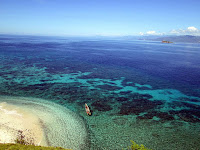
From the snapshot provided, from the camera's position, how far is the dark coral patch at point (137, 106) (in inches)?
1568

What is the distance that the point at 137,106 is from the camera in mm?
42844

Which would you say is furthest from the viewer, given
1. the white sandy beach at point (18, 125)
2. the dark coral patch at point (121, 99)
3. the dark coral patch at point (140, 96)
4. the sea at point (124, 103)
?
the dark coral patch at point (140, 96)

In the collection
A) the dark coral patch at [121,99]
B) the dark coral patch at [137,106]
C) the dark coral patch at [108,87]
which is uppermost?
the dark coral patch at [108,87]

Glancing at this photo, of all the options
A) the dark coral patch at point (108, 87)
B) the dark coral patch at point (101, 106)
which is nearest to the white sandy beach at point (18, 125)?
the dark coral patch at point (101, 106)

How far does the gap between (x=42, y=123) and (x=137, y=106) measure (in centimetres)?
2742

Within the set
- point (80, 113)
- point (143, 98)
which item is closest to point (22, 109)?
point (80, 113)

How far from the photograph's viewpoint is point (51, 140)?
27.7m

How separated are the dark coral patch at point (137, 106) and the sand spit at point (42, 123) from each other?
44.8 feet

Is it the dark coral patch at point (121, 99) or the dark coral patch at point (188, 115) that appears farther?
the dark coral patch at point (121, 99)

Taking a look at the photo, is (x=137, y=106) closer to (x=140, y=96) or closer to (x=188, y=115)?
(x=140, y=96)

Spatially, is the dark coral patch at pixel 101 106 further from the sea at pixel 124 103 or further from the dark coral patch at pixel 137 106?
the dark coral patch at pixel 137 106

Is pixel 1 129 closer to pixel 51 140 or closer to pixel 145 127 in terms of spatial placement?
pixel 51 140

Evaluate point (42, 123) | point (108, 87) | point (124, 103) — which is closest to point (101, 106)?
point (124, 103)

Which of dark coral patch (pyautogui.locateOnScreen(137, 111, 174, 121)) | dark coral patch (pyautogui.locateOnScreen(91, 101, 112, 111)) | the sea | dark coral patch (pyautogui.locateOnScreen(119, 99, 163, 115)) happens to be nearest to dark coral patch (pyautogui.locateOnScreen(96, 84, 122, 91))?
the sea
